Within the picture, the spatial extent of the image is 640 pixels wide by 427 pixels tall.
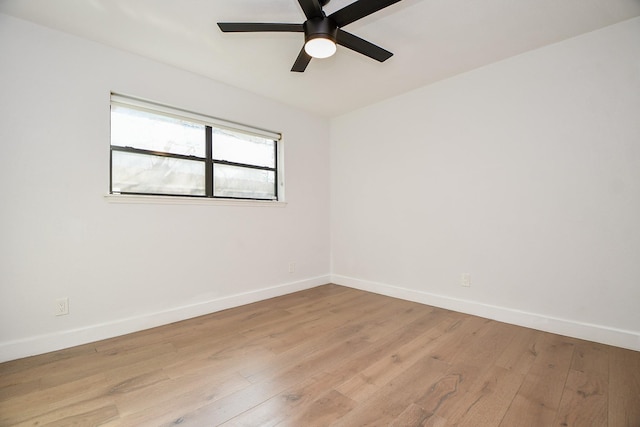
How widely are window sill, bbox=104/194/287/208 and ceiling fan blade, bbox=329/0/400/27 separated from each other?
1993mm

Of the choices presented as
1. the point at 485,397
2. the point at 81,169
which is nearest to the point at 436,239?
the point at 485,397

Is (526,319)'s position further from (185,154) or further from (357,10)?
(185,154)

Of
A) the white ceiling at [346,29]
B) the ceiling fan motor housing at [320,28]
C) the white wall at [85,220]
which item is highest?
the white ceiling at [346,29]

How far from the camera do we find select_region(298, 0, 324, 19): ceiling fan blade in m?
1.60

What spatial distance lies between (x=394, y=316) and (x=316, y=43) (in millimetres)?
2433

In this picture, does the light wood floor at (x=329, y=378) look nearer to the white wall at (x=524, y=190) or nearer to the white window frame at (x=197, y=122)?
the white wall at (x=524, y=190)

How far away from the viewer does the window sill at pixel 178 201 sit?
2379mm

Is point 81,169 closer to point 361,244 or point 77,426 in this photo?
point 77,426

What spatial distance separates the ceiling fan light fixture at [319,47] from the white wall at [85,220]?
149 centimetres

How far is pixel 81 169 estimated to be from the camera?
2240 millimetres

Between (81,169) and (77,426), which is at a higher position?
(81,169)

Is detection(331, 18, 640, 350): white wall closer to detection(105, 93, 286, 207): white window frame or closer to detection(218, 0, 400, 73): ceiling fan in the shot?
detection(105, 93, 286, 207): white window frame

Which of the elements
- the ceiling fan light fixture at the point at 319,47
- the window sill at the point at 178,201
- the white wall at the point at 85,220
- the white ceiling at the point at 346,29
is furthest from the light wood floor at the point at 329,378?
the white ceiling at the point at 346,29

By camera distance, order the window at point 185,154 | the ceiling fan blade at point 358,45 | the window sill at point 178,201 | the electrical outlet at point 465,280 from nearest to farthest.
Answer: the ceiling fan blade at point 358,45 → the window sill at point 178,201 → the window at point 185,154 → the electrical outlet at point 465,280
